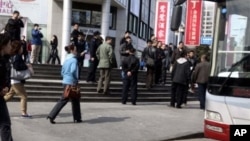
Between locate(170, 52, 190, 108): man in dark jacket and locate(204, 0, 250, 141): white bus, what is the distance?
7516 mm

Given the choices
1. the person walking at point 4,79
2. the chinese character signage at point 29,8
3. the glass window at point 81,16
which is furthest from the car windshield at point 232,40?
the glass window at point 81,16

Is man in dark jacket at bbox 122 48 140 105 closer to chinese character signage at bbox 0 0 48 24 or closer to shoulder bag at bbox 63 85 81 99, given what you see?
shoulder bag at bbox 63 85 81 99

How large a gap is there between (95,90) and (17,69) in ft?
20.6

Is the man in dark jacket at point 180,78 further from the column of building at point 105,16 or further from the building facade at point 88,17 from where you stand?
the column of building at point 105,16

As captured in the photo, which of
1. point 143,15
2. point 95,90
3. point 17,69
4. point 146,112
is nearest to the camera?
point 17,69

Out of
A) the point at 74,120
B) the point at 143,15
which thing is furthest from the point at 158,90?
the point at 143,15

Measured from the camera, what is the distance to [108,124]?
11273mm

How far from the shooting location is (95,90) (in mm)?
16641

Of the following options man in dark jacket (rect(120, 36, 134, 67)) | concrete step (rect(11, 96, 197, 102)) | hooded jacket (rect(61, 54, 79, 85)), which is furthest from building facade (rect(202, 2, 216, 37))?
concrete step (rect(11, 96, 197, 102))

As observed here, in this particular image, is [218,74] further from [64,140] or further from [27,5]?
[27,5]

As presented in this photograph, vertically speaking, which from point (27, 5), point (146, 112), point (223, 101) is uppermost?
point (27, 5)

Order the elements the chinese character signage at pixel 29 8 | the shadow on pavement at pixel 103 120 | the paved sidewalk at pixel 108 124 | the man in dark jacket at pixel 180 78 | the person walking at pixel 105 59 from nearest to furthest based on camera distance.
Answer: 1. the paved sidewalk at pixel 108 124
2. the shadow on pavement at pixel 103 120
3. the man in dark jacket at pixel 180 78
4. the person walking at pixel 105 59
5. the chinese character signage at pixel 29 8

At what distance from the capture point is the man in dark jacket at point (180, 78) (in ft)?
50.6

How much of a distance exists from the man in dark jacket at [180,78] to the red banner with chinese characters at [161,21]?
572 inches
